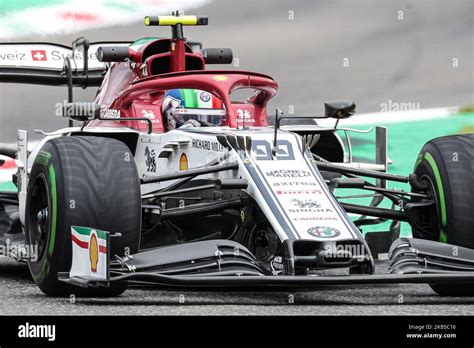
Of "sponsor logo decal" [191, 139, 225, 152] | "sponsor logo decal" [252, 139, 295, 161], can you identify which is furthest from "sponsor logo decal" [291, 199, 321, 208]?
"sponsor logo decal" [191, 139, 225, 152]

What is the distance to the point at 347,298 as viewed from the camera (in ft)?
26.8

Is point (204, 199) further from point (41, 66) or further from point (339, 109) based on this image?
point (41, 66)

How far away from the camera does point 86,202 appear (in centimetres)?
777

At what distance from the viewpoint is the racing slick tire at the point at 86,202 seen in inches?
306

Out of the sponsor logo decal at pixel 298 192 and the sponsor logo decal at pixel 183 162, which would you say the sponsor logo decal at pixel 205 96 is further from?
the sponsor logo decal at pixel 298 192

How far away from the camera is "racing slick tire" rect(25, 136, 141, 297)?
7766mm

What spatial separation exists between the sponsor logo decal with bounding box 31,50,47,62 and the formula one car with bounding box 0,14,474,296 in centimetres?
164

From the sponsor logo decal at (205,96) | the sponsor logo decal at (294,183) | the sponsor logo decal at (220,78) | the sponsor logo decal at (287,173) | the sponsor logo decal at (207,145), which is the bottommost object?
the sponsor logo decal at (294,183)

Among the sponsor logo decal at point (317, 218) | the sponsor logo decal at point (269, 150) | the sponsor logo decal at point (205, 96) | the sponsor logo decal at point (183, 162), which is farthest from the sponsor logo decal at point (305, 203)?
the sponsor logo decal at point (205, 96)

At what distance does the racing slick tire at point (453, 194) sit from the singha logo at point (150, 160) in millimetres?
2068

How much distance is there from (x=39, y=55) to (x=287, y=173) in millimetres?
4372
